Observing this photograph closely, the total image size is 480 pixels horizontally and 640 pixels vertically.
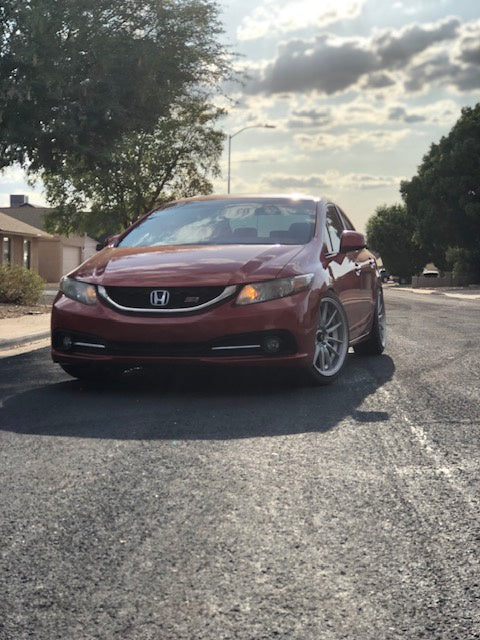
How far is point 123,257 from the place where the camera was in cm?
770

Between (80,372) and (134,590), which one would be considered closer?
(134,590)

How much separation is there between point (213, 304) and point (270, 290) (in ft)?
1.53

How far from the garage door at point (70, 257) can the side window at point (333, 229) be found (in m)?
50.4

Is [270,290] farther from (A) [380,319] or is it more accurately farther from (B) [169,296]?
(A) [380,319]

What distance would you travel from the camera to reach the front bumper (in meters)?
6.86

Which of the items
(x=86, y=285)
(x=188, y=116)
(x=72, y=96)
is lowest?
(x=86, y=285)

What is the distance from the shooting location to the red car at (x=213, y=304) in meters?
6.90

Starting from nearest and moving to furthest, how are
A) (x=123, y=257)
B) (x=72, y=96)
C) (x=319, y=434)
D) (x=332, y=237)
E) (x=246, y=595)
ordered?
1. (x=246, y=595)
2. (x=319, y=434)
3. (x=123, y=257)
4. (x=332, y=237)
5. (x=72, y=96)

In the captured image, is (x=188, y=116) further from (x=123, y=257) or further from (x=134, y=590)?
(x=134, y=590)

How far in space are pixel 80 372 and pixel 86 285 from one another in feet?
2.83

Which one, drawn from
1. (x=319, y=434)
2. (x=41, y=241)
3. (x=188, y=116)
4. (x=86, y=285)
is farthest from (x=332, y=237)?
(x=41, y=241)

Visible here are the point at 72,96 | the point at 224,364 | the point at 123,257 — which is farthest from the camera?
the point at 72,96

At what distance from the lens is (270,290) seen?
698 cm

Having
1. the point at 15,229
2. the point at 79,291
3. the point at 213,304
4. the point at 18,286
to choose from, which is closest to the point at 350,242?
the point at 213,304
